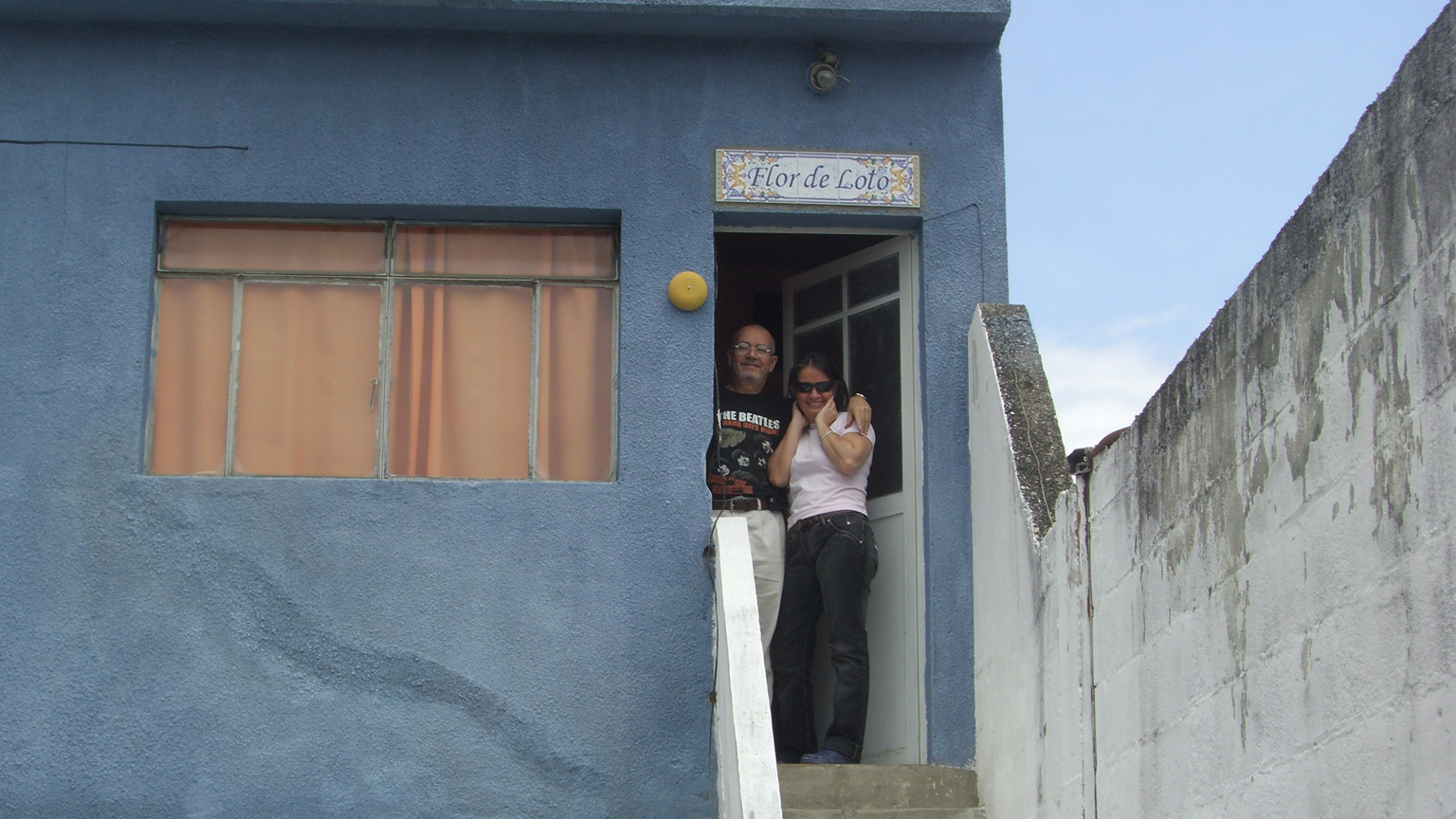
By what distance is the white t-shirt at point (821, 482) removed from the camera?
7117mm

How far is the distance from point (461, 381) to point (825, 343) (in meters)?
1.90

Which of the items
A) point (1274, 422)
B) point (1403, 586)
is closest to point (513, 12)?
point (1274, 422)

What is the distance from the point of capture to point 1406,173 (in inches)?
131

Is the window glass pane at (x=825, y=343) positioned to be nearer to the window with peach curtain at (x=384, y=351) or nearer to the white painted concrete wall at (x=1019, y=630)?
the white painted concrete wall at (x=1019, y=630)

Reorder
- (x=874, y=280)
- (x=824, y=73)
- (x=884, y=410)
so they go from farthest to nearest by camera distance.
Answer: (x=874, y=280) < (x=884, y=410) < (x=824, y=73)

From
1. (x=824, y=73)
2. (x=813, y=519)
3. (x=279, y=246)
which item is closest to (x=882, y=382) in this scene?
(x=813, y=519)

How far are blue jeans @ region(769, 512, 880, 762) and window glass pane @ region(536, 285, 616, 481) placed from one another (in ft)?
3.09

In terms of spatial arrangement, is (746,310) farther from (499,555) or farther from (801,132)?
(499,555)

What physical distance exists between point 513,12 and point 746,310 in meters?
2.48

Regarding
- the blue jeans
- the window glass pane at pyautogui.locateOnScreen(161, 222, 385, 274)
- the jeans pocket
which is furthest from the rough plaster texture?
the window glass pane at pyautogui.locateOnScreen(161, 222, 385, 274)

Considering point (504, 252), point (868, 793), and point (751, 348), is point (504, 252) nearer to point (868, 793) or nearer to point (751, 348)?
point (751, 348)

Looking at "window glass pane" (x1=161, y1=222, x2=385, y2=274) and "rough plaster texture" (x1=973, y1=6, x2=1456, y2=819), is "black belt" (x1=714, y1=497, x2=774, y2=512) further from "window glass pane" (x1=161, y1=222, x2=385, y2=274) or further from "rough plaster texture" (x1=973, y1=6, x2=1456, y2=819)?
"rough plaster texture" (x1=973, y1=6, x2=1456, y2=819)

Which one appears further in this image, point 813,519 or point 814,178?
point 814,178

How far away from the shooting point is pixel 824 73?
24.4 feet
